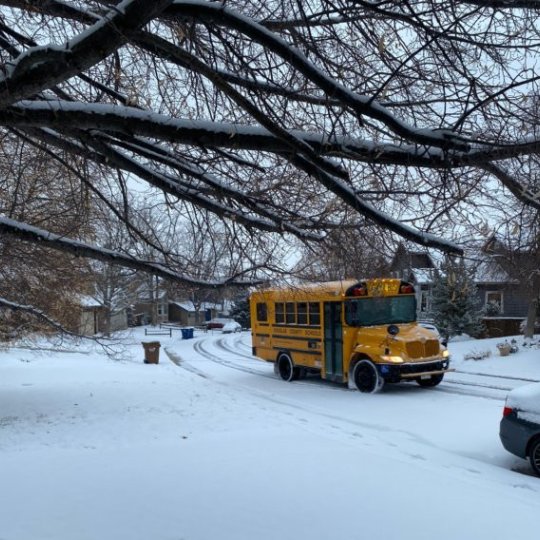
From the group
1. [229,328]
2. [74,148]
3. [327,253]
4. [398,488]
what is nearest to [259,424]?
[398,488]

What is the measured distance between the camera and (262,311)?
19.4m

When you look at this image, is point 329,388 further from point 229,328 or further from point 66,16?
point 229,328

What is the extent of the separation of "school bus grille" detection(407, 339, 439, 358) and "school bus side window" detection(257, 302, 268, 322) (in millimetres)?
5843

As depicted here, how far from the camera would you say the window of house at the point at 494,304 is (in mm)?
34875

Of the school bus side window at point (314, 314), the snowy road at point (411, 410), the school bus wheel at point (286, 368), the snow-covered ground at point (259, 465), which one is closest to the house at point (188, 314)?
the school bus wheel at point (286, 368)

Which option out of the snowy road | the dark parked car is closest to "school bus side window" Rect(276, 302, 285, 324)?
the snowy road

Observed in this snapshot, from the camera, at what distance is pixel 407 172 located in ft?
17.8

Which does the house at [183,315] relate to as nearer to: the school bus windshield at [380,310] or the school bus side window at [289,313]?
the school bus side window at [289,313]

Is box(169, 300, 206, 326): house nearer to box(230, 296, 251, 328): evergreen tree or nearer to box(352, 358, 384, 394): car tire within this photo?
box(230, 296, 251, 328): evergreen tree

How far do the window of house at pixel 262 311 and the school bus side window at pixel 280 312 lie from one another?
0.74 meters

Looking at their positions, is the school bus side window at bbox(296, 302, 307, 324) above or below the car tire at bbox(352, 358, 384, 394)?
above

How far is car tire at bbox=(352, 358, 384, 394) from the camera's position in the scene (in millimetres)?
14406

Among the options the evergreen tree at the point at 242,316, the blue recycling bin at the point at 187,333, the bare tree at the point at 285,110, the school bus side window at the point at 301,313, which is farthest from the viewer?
the evergreen tree at the point at 242,316

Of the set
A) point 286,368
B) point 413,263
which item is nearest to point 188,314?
point 286,368
